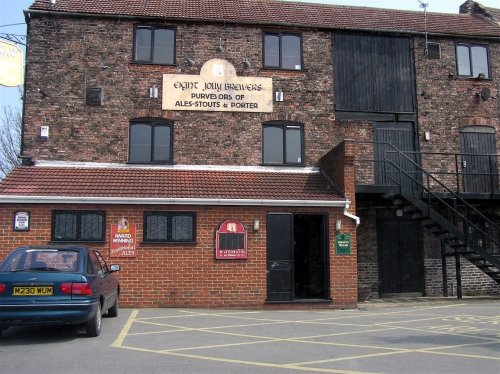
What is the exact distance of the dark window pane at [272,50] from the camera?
15969mm

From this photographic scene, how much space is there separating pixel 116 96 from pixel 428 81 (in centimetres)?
992

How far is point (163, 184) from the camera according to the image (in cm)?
1355

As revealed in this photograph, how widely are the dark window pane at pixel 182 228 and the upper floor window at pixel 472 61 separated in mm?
10404

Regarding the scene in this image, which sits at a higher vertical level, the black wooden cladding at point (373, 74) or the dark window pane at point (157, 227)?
the black wooden cladding at point (373, 74)

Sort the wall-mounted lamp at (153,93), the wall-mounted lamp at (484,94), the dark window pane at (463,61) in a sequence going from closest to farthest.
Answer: the wall-mounted lamp at (153,93) < the wall-mounted lamp at (484,94) < the dark window pane at (463,61)

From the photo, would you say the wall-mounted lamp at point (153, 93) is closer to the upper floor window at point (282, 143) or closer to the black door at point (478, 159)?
the upper floor window at point (282, 143)

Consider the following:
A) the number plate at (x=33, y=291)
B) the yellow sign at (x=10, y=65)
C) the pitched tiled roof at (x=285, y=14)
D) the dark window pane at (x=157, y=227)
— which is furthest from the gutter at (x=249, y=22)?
the number plate at (x=33, y=291)

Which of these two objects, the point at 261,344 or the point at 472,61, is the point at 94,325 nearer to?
the point at 261,344

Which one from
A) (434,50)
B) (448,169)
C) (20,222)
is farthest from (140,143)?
(434,50)

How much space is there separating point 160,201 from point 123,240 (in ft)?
4.35

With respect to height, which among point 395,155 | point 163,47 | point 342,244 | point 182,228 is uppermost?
point 163,47

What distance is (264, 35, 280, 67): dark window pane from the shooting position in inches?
629

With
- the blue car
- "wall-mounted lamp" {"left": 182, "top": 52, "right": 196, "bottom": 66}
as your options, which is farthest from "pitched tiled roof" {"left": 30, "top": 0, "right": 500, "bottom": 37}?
the blue car

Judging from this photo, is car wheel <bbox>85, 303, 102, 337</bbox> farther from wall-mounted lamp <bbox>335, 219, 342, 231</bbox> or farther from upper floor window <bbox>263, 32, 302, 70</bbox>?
upper floor window <bbox>263, 32, 302, 70</bbox>
